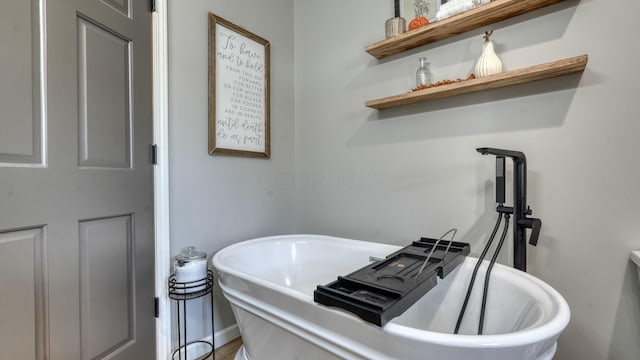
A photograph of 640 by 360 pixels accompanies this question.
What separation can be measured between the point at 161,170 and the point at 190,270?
55cm

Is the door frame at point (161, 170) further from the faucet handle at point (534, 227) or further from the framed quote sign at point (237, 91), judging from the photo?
the faucet handle at point (534, 227)

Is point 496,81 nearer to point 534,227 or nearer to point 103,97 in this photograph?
point 534,227

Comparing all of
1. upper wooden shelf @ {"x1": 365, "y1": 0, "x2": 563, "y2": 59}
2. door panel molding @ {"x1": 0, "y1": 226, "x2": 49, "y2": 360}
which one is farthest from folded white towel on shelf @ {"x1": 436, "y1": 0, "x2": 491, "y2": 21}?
door panel molding @ {"x1": 0, "y1": 226, "x2": 49, "y2": 360}

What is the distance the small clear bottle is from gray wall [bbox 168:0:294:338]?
107 centimetres

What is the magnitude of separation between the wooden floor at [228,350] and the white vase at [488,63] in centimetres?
205

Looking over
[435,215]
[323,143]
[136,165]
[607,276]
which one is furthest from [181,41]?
[607,276]

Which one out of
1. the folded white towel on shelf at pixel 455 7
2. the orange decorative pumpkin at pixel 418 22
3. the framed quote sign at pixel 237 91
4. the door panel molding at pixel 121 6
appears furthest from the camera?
the framed quote sign at pixel 237 91

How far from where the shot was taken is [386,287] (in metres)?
0.83

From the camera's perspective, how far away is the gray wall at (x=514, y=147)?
1129 millimetres

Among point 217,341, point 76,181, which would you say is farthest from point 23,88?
point 217,341

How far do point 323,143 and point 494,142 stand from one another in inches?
44.5

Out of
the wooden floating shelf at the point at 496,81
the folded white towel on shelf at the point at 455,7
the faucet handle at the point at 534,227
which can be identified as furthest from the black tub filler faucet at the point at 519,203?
the folded white towel on shelf at the point at 455,7

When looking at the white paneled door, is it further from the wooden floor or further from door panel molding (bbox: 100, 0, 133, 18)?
the wooden floor

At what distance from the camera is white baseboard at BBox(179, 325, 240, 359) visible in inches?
60.1
